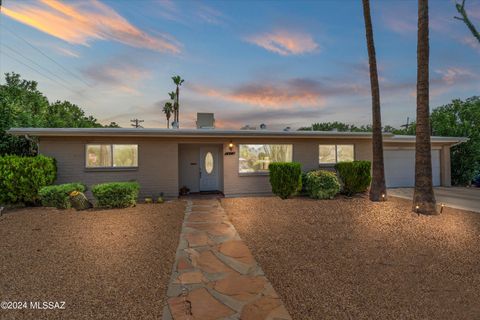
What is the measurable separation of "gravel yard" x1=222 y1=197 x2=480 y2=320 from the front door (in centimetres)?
459

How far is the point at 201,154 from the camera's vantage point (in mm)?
11508

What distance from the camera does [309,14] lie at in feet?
34.1

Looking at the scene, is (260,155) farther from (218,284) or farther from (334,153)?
(218,284)

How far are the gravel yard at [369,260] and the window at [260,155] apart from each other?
11.9 feet

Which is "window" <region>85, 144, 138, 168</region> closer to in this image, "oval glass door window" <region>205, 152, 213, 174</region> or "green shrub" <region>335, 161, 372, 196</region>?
"oval glass door window" <region>205, 152, 213, 174</region>

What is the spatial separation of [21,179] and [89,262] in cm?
593

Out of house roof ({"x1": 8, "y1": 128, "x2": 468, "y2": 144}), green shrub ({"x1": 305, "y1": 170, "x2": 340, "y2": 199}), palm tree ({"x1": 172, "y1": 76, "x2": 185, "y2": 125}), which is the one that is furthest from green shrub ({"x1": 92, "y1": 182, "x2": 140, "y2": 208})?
palm tree ({"x1": 172, "y1": 76, "x2": 185, "y2": 125})

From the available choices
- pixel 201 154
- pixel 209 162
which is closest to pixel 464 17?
pixel 209 162

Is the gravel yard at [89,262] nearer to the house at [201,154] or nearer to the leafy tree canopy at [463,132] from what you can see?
the house at [201,154]

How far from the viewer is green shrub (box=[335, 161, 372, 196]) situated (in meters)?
9.88

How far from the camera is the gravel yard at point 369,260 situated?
2.68m

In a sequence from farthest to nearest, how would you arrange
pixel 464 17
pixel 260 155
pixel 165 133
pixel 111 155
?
pixel 260 155 < pixel 464 17 < pixel 111 155 < pixel 165 133

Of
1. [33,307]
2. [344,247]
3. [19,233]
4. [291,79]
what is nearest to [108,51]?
[19,233]

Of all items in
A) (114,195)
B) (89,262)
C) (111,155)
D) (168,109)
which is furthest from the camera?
(168,109)
